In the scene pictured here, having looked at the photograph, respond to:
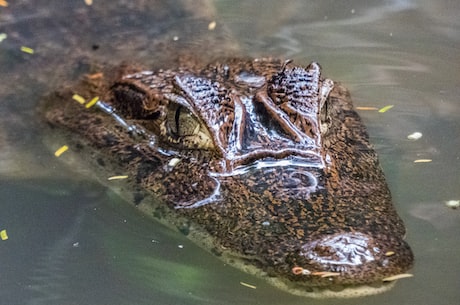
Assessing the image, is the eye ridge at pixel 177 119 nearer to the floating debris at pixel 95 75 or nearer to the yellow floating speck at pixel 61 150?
the yellow floating speck at pixel 61 150

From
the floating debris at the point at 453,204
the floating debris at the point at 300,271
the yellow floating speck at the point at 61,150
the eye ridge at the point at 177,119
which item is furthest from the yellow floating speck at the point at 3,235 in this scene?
the floating debris at the point at 453,204

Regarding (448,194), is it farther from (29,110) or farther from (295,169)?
(29,110)

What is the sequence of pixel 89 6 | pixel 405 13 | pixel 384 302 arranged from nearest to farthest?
pixel 384 302 → pixel 89 6 → pixel 405 13

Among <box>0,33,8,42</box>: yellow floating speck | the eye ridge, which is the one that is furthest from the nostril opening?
<box>0,33,8,42</box>: yellow floating speck

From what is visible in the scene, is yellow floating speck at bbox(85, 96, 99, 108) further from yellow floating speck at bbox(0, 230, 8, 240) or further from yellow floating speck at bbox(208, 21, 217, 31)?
yellow floating speck at bbox(208, 21, 217, 31)

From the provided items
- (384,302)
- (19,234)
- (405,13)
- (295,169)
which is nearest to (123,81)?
(19,234)

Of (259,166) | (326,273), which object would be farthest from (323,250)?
(259,166)

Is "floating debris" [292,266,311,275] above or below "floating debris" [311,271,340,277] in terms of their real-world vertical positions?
below
